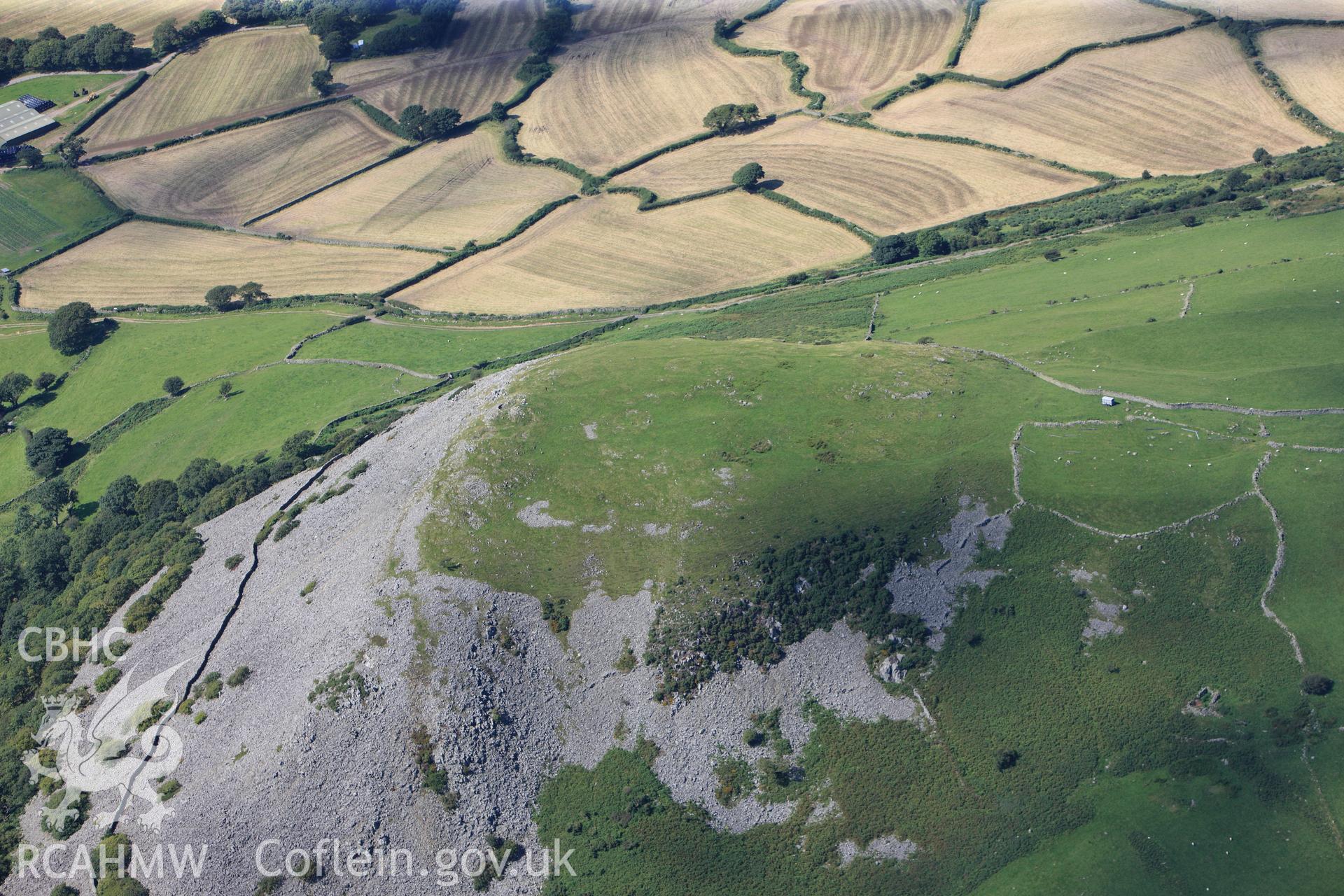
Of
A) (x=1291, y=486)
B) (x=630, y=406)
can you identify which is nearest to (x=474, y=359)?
(x=630, y=406)

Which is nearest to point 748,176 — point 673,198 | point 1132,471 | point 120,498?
point 673,198

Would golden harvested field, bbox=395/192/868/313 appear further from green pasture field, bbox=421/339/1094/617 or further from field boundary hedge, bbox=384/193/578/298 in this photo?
green pasture field, bbox=421/339/1094/617

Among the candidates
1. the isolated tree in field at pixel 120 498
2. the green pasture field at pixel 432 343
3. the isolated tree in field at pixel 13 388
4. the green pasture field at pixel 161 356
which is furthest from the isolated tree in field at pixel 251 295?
the isolated tree in field at pixel 120 498

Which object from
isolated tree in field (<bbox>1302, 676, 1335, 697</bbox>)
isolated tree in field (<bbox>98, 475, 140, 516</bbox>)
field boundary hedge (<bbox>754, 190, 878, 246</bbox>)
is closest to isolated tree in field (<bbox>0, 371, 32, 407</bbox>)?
isolated tree in field (<bbox>98, 475, 140, 516</bbox>)

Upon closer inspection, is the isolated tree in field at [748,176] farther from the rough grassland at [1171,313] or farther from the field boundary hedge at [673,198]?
the rough grassland at [1171,313]

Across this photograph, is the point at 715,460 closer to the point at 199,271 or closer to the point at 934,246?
the point at 934,246

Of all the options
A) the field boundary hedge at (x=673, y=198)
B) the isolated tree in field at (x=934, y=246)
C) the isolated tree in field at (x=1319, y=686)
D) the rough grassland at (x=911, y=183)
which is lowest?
the isolated tree in field at (x=1319, y=686)

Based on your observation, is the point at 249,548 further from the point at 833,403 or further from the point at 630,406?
the point at 833,403
